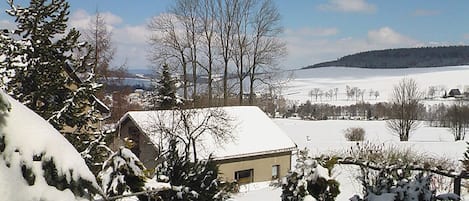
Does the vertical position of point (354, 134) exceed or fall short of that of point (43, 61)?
it falls short

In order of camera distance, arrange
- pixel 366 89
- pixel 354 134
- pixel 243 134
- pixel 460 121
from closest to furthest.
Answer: pixel 243 134
pixel 354 134
pixel 460 121
pixel 366 89

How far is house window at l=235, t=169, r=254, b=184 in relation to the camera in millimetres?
19547

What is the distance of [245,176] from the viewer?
19.8 meters

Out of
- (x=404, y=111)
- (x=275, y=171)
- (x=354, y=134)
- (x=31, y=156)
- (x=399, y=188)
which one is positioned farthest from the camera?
(x=404, y=111)

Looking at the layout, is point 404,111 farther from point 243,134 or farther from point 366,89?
point 366,89

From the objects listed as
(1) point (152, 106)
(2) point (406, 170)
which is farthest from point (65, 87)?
(1) point (152, 106)

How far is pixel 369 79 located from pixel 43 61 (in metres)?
130

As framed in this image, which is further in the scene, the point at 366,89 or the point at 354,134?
the point at 366,89

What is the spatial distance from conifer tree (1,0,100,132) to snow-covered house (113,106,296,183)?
33.9ft

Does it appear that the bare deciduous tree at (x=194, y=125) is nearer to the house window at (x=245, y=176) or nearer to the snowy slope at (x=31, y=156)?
the house window at (x=245, y=176)

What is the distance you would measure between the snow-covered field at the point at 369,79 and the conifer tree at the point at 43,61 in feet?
299

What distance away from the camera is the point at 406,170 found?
6.08m

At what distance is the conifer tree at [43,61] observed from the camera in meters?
6.75

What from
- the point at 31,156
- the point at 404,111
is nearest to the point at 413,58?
the point at 404,111
